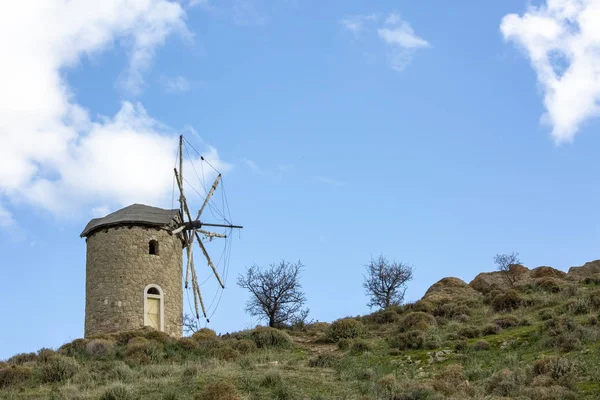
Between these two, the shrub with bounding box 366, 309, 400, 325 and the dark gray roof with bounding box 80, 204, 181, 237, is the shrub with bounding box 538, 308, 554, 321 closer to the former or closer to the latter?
the shrub with bounding box 366, 309, 400, 325

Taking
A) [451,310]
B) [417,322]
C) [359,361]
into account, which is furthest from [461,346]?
[451,310]

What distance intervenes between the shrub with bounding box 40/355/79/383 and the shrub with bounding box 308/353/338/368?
735cm

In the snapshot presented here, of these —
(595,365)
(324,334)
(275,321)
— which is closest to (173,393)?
(595,365)

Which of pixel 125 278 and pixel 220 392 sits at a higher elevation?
pixel 125 278

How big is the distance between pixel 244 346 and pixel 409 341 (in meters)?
5.96

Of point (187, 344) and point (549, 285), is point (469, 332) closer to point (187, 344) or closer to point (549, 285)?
point (187, 344)

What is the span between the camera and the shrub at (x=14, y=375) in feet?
76.3

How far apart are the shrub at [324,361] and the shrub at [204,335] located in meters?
6.02

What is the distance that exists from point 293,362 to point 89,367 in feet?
21.3

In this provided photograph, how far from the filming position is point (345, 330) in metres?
30.9

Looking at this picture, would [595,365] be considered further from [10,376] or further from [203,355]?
[10,376]

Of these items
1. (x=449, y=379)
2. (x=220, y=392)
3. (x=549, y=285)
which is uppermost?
(x=549, y=285)

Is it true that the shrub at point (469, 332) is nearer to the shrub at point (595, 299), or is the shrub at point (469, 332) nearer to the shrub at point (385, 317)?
the shrub at point (595, 299)

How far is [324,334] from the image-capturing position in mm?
31500
